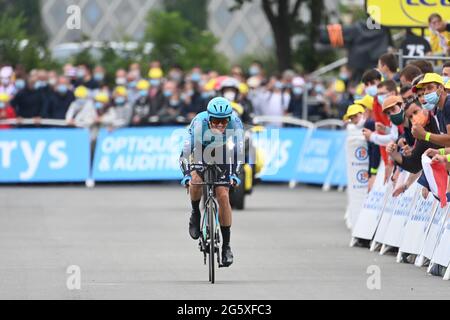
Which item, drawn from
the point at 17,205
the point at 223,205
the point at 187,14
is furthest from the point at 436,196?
the point at 187,14

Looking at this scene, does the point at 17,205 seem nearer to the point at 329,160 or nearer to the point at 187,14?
the point at 329,160

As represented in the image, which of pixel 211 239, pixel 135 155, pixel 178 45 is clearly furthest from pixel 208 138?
pixel 178 45

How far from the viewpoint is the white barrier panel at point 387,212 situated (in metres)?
16.8

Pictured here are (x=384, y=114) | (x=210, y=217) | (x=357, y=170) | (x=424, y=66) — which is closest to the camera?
(x=210, y=217)

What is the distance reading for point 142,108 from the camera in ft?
99.0

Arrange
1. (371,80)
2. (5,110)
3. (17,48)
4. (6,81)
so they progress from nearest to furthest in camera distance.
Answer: (371,80) → (5,110) → (6,81) → (17,48)

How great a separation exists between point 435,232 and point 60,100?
1672cm

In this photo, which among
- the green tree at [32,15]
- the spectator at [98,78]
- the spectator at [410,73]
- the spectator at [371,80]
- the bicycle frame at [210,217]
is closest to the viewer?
the bicycle frame at [210,217]

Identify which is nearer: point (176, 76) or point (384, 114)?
point (384, 114)

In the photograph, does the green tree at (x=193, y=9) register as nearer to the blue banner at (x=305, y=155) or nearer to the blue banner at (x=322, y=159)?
the blue banner at (x=305, y=155)

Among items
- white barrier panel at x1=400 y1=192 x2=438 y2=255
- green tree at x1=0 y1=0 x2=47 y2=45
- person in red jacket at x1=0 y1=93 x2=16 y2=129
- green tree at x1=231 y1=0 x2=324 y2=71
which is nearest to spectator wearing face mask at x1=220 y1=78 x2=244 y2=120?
white barrier panel at x1=400 y1=192 x2=438 y2=255

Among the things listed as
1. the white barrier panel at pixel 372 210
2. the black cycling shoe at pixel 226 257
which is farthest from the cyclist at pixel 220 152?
the white barrier panel at pixel 372 210

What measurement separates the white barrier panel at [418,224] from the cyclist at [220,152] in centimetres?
221

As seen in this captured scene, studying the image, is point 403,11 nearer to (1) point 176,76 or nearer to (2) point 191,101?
(2) point 191,101
